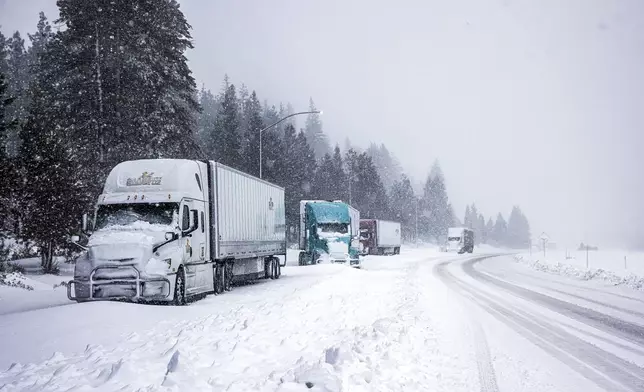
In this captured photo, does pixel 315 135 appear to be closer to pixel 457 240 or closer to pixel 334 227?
pixel 457 240

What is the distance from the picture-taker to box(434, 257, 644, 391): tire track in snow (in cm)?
633

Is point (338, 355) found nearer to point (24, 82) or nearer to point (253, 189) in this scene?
point (253, 189)

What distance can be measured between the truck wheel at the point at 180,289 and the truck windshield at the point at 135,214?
A: 1421 mm

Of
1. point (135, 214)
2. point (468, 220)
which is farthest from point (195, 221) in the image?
point (468, 220)

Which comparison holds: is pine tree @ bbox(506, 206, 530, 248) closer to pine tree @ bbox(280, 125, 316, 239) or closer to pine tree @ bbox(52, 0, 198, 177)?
pine tree @ bbox(280, 125, 316, 239)

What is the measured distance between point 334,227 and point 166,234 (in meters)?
17.3

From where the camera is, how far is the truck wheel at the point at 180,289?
12875 millimetres

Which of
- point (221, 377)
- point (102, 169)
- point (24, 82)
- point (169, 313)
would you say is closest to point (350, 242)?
point (102, 169)

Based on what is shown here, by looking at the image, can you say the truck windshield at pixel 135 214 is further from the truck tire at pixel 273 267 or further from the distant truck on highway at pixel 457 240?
the distant truck on highway at pixel 457 240

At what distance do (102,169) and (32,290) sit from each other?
33.6 feet

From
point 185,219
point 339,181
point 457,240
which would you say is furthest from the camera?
point 339,181

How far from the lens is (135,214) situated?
13250 mm

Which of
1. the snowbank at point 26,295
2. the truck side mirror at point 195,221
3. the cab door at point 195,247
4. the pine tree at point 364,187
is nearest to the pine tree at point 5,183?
the snowbank at point 26,295

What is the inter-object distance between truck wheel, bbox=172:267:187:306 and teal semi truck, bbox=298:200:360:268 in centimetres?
1609
